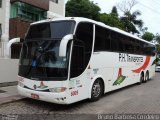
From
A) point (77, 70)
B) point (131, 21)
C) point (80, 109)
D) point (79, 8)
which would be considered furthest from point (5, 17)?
point (131, 21)

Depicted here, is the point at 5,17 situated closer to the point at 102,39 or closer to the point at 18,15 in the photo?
the point at 18,15

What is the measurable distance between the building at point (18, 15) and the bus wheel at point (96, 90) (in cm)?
782

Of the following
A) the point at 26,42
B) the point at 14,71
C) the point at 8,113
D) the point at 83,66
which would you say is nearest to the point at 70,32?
the point at 83,66

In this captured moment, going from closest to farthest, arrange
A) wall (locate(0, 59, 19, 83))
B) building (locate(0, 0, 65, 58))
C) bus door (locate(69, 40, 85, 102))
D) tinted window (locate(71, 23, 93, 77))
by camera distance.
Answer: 1. bus door (locate(69, 40, 85, 102))
2. tinted window (locate(71, 23, 93, 77))
3. wall (locate(0, 59, 19, 83))
4. building (locate(0, 0, 65, 58))

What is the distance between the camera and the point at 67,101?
7.21m

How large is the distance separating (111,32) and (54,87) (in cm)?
443

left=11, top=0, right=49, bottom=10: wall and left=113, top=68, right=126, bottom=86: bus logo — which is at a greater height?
left=11, top=0, right=49, bottom=10: wall

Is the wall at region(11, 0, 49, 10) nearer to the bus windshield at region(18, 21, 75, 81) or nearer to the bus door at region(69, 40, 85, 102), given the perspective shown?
the bus windshield at region(18, 21, 75, 81)

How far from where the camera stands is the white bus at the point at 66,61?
723 cm

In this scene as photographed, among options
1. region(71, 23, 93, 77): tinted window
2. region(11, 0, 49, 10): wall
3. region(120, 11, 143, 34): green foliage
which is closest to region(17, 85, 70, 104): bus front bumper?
region(71, 23, 93, 77): tinted window

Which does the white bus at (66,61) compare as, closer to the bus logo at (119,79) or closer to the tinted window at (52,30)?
the tinted window at (52,30)

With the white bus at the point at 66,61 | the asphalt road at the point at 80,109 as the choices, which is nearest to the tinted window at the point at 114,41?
the white bus at the point at 66,61

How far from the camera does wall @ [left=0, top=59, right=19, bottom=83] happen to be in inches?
457

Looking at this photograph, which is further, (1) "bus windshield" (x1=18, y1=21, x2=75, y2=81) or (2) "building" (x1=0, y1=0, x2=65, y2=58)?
(2) "building" (x1=0, y1=0, x2=65, y2=58)
